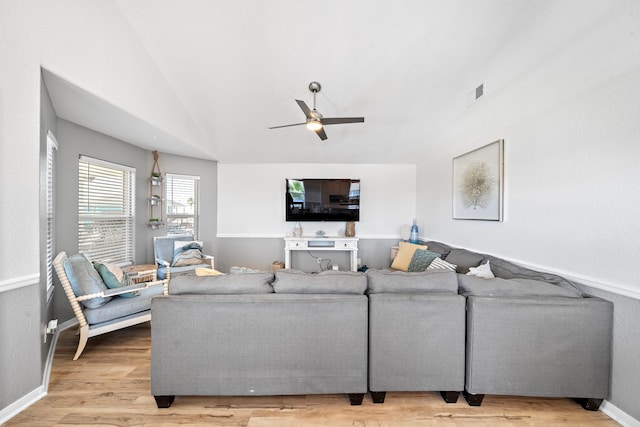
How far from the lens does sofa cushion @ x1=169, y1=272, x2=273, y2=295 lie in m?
1.74

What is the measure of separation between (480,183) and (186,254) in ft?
14.2

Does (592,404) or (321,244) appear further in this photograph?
(321,244)

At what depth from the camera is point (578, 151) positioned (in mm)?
1885

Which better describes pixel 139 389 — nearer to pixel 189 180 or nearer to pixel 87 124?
pixel 87 124

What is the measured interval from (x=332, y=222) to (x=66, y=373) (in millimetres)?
4019

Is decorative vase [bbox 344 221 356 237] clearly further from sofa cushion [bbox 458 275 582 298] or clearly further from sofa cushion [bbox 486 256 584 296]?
sofa cushion [bbox 458 275 582 298]

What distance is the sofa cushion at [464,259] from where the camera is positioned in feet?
8.93

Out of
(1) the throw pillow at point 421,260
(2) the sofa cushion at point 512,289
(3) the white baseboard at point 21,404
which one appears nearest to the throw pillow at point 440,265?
(1) the throw pillow at point 421,260

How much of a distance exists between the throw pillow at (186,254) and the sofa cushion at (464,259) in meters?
3.78

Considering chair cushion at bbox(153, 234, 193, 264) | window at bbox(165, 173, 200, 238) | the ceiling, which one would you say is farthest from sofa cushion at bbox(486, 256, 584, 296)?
window at bbox(165, 173, 200, 238)

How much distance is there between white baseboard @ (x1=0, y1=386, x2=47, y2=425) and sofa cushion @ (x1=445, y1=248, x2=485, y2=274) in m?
3.82

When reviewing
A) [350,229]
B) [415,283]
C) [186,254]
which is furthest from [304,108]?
[186,254]

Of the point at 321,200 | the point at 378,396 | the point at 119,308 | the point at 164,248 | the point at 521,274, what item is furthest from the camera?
the point at 321,200

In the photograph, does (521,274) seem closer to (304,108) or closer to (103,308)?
(304,108)
